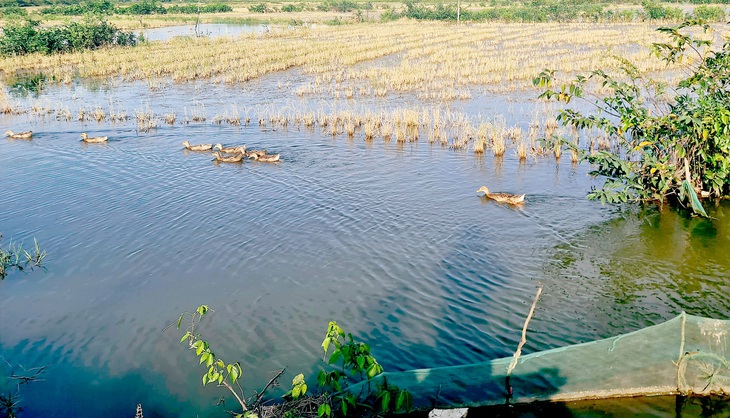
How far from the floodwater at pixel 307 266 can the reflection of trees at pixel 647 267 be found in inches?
1.6

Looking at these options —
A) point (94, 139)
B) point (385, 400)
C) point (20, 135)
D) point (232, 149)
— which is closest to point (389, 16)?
point (20, 135)

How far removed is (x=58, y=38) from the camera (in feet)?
136

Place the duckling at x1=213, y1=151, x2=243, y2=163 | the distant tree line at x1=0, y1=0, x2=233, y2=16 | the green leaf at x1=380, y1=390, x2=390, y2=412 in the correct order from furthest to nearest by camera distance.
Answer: the distant tree line at x1=0, y1=0, x2=233, y2=16 → the duckling at x1=213, y1=151, x2=243, y2=163 → the green leaf at x1=380, y1=390, x2=390, y2=412

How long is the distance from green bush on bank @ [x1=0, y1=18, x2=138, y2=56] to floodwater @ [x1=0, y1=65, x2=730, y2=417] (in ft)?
85.3

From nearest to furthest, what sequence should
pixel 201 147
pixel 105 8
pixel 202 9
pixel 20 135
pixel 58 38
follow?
pixel 201 147
pixel 20 135
pixel 58 38
pixel 105 8
pixel 202 9

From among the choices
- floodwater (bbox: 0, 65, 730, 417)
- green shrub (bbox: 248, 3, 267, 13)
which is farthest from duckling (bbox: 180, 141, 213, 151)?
green shrub (bbox: 248, 3, 267, 13)

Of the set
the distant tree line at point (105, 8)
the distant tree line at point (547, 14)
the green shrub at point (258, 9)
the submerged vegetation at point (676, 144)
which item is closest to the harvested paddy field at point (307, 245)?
the submerged vegetation at point (676, 144)

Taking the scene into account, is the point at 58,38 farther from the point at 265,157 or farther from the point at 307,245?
the point at 307,245

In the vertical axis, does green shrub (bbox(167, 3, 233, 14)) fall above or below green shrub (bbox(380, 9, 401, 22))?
above

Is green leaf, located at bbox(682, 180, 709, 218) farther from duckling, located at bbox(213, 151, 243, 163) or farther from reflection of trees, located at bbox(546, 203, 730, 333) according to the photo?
duckling, located at bbox(213, 151, 243, 163)

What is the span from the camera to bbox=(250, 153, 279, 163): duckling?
58.1 feet

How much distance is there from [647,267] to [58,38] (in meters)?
41.8

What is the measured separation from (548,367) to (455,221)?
632 cm

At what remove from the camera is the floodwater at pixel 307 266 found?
8648 mm
